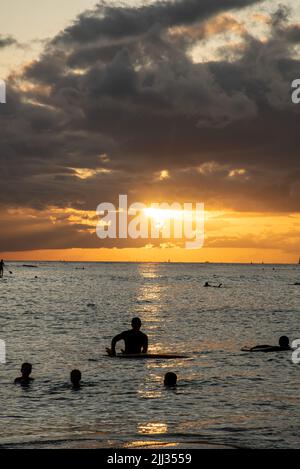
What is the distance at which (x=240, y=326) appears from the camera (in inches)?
2264

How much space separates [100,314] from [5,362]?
37421mm

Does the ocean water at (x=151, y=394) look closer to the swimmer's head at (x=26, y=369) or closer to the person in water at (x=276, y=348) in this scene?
the swimmer's head at (x=26, y=369)

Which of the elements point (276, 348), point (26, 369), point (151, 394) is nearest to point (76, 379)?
point (26, 369)

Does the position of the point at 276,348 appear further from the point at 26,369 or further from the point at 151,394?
the point at 26,369

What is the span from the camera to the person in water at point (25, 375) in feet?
88.7

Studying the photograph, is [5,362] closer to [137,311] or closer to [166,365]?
[166,365]

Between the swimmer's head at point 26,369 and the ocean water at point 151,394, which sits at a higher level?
→ the swimmer's head at point 26,369

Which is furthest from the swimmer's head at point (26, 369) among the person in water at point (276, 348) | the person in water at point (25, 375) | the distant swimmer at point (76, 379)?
the person in water at point (276, 348)

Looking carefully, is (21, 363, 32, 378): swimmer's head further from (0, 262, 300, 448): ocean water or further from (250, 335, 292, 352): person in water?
(250, 335, 292, 352): person in water

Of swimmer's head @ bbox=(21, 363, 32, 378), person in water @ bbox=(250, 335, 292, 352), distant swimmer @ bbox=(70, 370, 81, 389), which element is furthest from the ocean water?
person in water @ bbox=(250, 335, 292, 352)

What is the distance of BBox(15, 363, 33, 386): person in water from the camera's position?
2705 cm

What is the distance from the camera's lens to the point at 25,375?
89.2ft

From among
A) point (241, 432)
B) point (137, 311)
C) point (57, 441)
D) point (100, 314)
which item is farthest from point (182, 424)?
point (137, 311)
